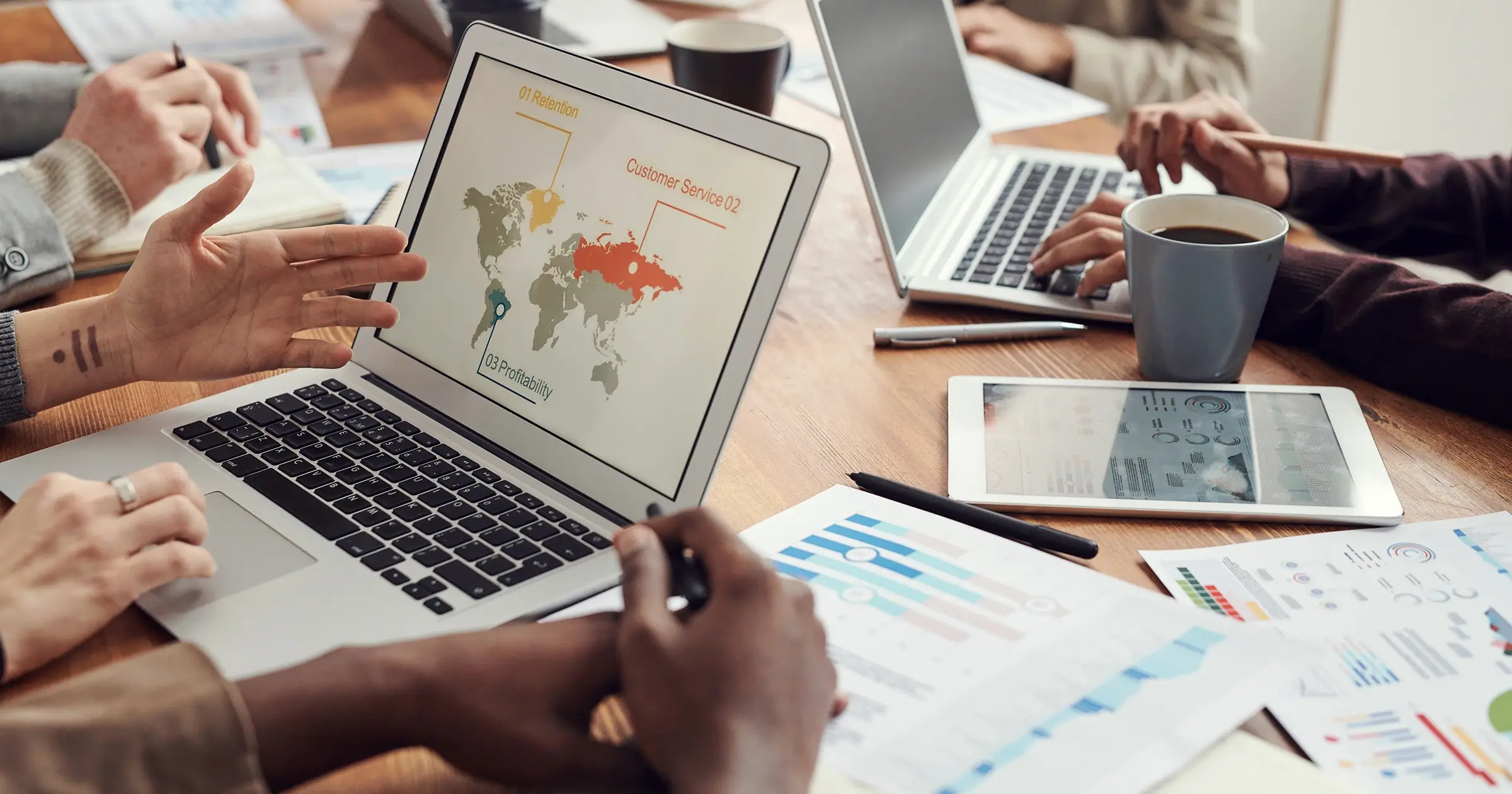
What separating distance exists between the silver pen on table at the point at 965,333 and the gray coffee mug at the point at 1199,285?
8 centimetres

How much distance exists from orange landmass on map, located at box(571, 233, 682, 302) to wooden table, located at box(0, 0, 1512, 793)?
0.28 ft

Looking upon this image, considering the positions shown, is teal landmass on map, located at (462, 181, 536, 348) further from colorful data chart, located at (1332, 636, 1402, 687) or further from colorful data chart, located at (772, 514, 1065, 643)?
colorful data chart, located at (1332, 636, 1402, 687)

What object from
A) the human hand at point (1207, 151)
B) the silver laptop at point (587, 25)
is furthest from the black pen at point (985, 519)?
the silver laptop at point (587, 25)

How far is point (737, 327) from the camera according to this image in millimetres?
704

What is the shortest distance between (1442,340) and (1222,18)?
108 centimetres

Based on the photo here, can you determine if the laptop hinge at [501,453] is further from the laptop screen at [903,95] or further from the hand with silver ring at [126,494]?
the laptop screen at [903,95]

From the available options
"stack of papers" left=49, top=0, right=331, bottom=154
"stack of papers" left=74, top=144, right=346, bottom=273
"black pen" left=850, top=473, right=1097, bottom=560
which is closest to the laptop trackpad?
"black pen" left=850, top=473, right=1097, bottom=560

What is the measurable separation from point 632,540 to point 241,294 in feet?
1.48

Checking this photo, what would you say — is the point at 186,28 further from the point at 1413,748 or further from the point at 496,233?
the point at 1413,748

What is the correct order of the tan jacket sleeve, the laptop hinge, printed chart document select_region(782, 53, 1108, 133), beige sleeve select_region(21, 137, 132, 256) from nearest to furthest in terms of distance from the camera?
the tan jacket sleeve, the laptop hinge, beige sleeve select_region(21, 137, 132, 256), printed chart document select_region(782, 53, 1108, 133)

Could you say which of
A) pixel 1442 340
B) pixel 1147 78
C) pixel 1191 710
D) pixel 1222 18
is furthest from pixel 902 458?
pixel 1222 18

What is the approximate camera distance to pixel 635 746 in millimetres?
522

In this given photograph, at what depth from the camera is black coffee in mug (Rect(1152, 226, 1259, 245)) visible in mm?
917

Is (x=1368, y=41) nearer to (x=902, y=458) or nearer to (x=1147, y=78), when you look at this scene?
(x=1147, y=78)
